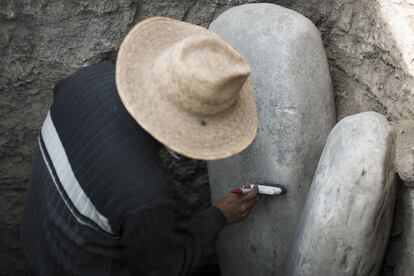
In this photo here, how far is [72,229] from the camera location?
1645 mm

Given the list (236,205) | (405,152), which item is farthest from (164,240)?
(405,152)

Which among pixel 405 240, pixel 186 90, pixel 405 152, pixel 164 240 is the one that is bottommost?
pixel 405 240

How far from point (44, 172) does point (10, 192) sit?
721 mm

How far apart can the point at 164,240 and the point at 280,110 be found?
1.80 ft

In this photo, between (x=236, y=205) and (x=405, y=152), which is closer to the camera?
(x=405, y=152)

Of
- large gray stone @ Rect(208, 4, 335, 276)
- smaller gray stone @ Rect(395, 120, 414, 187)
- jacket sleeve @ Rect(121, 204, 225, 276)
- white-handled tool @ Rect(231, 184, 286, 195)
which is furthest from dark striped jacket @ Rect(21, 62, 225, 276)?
smaller gray stone @ Rect(395, 120, 414, 187)

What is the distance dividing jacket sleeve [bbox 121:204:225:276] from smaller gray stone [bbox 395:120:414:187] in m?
0.48

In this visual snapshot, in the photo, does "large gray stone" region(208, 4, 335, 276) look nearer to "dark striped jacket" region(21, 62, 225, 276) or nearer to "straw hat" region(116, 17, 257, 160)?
"dark striped jacket" region(21, 62, 225, 276)

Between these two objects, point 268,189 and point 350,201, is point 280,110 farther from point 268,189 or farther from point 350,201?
point 350,201

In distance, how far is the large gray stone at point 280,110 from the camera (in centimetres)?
191

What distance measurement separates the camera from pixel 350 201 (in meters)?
1.71

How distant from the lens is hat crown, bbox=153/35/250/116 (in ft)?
4.60

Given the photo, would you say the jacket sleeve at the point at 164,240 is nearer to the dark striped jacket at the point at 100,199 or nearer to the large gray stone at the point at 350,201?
the dark striped jacket at the point at 100,199

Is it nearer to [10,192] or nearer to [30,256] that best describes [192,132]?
[30,256]
